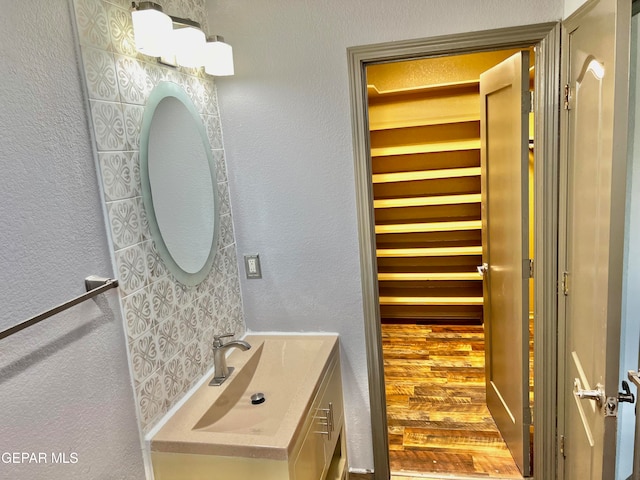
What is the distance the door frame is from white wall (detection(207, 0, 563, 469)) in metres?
0.04

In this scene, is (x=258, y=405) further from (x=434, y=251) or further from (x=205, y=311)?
Result: (x=434, y=251)

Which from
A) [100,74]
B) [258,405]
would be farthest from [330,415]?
[100,74]

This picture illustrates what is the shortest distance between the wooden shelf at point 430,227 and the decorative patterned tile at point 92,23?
3.10m

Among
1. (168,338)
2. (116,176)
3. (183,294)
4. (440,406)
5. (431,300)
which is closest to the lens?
(116,176)

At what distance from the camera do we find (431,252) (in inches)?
158

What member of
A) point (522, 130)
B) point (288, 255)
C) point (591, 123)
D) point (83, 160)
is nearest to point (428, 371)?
point (288, 255)

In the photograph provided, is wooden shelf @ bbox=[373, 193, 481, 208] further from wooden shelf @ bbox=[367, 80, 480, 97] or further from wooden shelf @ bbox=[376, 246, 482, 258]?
wooden shelf @ bbox=[367, 80, 480, 97]

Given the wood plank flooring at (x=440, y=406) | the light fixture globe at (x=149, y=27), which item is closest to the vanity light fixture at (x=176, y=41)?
the light fixture globe at (x=149, y=27)

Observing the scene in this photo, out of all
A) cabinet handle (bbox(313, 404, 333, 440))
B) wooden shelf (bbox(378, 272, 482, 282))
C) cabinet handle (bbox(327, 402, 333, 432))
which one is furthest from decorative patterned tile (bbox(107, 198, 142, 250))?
wooden shelf (bbox(378, 272, 482, 282))

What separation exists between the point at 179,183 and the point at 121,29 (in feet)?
1.73

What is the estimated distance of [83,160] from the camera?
47.6 inches

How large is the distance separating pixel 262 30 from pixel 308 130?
18.4 inches

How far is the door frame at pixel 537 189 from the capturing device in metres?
1.76

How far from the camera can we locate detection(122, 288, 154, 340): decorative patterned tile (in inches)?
53.2
